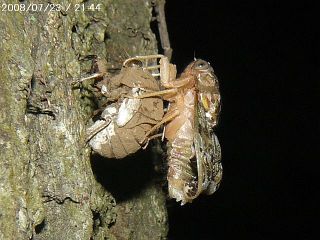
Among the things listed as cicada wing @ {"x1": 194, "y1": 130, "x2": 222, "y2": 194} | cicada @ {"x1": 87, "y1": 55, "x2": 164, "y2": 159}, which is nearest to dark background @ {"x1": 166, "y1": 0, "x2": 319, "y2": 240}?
cicada wing @ {"x1": 194, "y1": 130, "x2": 222, "y2": 194}

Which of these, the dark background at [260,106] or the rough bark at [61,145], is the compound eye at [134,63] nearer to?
the rough bark at [61,145]

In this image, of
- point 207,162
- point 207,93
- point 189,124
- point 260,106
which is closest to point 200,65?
point 207,93

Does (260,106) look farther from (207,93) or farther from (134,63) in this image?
(134,63)

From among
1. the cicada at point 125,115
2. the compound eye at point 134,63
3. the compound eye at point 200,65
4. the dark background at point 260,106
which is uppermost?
the compound eye at point 134,63

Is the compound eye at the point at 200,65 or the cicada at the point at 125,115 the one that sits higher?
the compound eye at the point at 200,65

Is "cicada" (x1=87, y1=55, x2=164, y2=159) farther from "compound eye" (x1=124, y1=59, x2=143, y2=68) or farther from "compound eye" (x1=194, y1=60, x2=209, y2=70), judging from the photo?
"compound eye" (x1=194, y1=60, x2=209, y2=70)

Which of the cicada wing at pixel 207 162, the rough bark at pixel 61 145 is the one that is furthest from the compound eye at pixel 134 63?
the cicada wing at pixel 207 162

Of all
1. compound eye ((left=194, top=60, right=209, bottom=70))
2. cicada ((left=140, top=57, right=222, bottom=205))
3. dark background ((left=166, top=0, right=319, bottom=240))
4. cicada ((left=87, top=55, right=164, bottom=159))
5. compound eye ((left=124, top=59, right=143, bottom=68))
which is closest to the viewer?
cicada ((left=87, top=55, right=164, bottom=159))
